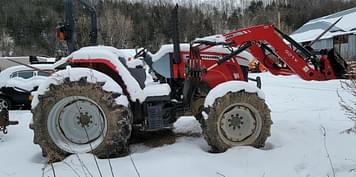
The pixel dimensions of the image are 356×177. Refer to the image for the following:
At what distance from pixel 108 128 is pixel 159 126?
868mm

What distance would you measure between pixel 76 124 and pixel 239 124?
2392 millimetres

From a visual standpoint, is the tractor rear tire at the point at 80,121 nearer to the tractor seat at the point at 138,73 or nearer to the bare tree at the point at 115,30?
the tractor seat at the point at 138,73

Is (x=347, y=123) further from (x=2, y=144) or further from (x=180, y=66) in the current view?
(x=2, y=144)

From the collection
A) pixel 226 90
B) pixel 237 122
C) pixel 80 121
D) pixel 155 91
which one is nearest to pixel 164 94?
pixel 155 91

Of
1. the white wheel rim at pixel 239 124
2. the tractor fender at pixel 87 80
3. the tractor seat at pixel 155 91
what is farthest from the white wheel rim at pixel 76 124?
the white wheel rim at pixel 239 124

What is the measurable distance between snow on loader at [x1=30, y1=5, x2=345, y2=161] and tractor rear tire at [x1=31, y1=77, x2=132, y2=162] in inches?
0.5

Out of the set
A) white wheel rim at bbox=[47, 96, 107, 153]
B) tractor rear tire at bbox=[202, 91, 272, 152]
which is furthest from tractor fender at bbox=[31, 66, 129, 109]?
tractor rear tire at bbox=[202, 91, 272, 152]

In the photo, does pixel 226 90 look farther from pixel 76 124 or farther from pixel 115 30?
pixel 115 30

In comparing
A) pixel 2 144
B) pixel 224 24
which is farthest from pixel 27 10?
pixel 2 144

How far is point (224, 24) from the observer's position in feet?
204

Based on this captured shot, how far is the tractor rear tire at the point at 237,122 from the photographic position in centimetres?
536

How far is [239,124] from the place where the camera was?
5.47 metres

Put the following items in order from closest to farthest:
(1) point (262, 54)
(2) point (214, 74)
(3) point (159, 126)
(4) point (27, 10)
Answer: (3) point (159, 126), (2) point (214, 74), (1) point (262, 54), (4) point (27, 10)

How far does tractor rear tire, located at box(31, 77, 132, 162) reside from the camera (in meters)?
5.15
